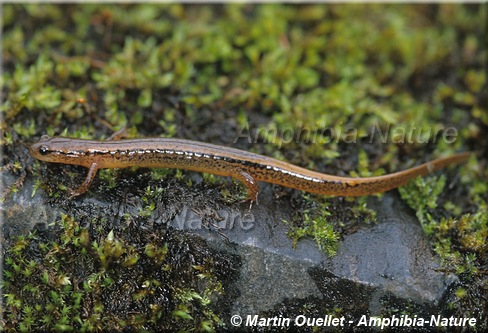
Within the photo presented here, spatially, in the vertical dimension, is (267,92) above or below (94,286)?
above

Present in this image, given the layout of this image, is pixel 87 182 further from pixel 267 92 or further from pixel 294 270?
pixel 267 92

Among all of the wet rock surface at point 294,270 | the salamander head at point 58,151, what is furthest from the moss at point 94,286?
the salamander head at point 58,151

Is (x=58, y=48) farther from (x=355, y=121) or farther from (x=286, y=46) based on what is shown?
(x=355, y=121)

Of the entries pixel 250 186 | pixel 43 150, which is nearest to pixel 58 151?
pixel 43 150

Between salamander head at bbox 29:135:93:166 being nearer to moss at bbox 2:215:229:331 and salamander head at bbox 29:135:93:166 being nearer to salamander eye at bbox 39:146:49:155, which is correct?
salamander eye at bbox 39:146:49:155

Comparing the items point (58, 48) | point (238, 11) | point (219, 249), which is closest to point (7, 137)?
point (58, 48)

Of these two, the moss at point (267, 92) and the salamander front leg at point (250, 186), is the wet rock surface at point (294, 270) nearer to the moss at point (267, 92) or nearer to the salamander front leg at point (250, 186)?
the moss at point (267, 92)
